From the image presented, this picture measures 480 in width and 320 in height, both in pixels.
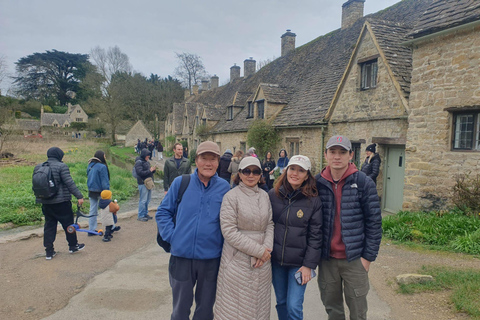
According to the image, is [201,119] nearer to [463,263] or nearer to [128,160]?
[128,160]

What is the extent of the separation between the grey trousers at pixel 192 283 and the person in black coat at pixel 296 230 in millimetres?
615

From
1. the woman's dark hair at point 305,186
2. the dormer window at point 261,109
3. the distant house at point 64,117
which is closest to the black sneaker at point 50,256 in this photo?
the woman's dark hair at point 305,186

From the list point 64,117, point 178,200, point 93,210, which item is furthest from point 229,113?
point 64,117

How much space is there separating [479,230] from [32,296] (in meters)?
7.69

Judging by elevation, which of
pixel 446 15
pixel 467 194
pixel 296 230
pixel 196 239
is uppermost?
pixel 446 15

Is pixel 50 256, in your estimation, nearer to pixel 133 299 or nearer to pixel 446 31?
pixel 133 299

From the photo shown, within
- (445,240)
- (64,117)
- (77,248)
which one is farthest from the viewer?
(64,117)

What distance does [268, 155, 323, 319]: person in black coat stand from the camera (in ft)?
9.00

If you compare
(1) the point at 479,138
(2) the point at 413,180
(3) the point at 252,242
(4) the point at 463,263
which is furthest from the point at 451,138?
(3) the point at 252,242

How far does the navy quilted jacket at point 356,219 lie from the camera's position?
9.01 feet

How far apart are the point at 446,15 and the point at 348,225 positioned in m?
7.49

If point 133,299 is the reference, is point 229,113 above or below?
above

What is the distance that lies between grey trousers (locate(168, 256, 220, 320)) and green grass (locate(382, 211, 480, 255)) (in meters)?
5.12

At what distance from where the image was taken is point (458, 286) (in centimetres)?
414
